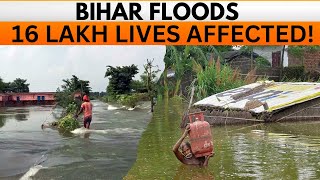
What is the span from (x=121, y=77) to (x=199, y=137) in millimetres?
33862

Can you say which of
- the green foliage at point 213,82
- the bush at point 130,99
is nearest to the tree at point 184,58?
the bush at point 130,99

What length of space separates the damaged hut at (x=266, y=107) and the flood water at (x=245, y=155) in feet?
2.64

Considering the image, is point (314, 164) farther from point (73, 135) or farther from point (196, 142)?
point (73, 135)

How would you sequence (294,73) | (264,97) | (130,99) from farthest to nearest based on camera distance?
(130,99)
(294,73)
(264,97)

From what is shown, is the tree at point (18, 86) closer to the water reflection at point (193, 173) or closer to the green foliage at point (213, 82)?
the green foliage at point (213, 82)

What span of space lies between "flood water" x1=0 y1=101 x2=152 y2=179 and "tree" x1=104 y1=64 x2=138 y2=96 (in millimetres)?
24654

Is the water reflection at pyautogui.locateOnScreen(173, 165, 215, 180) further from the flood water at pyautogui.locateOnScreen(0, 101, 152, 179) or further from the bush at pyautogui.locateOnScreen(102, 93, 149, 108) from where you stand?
the bush at pyautogui.locateOnScreen(102, 93, 149, 108)

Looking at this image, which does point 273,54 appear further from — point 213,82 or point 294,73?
point 213,82

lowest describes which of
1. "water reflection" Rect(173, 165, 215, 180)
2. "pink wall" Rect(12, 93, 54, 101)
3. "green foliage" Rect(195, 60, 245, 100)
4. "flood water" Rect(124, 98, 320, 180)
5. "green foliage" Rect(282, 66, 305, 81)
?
"water reflection" Rect(173, 165, 215, 180)

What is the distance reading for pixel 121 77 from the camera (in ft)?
135

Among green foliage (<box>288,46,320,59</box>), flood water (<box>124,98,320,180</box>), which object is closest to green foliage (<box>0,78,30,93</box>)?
green foliage (<box>288,46,320,59</box>)

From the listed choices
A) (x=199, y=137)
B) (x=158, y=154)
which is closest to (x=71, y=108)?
(x=158, y=154)

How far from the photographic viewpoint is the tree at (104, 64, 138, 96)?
40.9m

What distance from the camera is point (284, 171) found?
7.40 m
